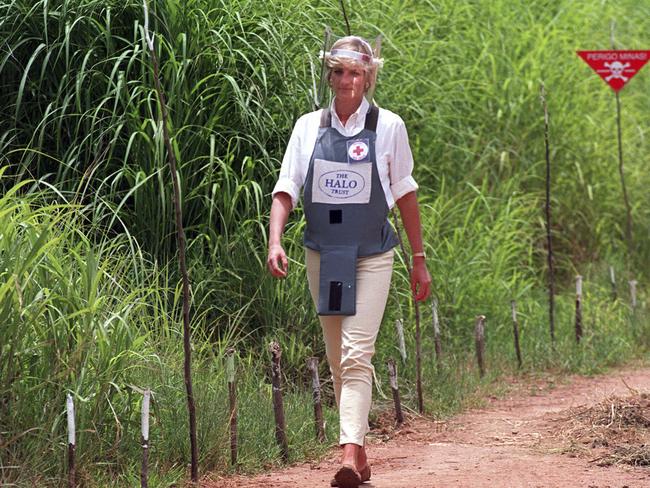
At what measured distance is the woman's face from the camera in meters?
4.79

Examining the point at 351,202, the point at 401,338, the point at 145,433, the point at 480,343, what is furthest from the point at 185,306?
the point at 480,343

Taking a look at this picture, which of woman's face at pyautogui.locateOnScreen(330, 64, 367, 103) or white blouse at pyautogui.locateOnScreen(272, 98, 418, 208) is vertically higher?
woman's face at pyautogui.locateOnScreen(330, 64, 367, 103)

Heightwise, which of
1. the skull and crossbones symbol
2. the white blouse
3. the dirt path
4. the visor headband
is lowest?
the dirt path

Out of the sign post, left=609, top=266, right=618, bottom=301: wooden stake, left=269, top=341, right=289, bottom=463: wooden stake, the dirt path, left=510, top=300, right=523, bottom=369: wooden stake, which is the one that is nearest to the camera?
the dirt path

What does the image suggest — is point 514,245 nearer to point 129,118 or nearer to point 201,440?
point 129,118

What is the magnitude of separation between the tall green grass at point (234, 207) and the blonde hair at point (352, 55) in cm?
118

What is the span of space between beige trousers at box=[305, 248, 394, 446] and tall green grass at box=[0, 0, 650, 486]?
0.64 meters

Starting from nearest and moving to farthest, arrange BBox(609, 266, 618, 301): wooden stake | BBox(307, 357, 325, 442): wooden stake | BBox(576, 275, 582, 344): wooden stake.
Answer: BBox(307, 357, 325, 442): wooden stake, BBox(576, 275, 582, 344): wooden stake, BBox(609, 266, 618, 301): wooden stake

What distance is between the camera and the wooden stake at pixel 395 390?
238 inches

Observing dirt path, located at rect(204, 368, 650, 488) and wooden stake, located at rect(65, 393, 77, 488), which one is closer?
wooden stake, located at rect(65, 393, 77, 488)

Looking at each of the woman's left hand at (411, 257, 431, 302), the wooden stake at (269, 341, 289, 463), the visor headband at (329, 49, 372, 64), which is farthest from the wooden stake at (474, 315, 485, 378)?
the visor headband at (329, 49, 372, 64)

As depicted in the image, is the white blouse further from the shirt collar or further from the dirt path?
the dirt path

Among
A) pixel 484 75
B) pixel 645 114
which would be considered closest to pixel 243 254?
pixel 484 75

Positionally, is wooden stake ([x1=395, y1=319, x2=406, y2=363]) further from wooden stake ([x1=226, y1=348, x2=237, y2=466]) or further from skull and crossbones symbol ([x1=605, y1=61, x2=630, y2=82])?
skull and crossbones symbol ([x1=605, y1=61, x2=630, y2=82])
